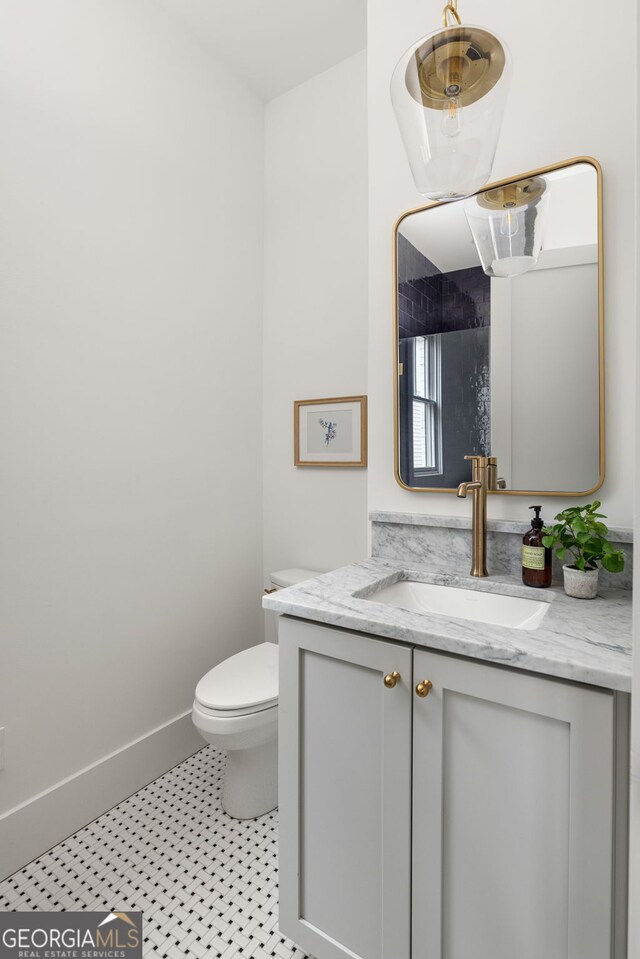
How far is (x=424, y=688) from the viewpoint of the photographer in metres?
0.93

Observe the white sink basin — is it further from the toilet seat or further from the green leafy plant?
the toilet seat

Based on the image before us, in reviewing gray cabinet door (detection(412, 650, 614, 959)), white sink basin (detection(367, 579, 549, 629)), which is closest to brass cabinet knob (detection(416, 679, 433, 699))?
gray cabinet door (detection(412, 650, 614, 959))

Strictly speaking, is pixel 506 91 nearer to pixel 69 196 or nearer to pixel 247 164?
pixel 69 196

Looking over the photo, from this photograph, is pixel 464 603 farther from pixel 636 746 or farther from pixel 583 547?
pixel 636 746

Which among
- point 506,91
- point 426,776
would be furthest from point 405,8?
point 426,776

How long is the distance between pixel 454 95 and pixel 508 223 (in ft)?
1.93

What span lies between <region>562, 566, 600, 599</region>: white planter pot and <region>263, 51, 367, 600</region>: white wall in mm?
1037

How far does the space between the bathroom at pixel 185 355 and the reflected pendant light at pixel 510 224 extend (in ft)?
0.22

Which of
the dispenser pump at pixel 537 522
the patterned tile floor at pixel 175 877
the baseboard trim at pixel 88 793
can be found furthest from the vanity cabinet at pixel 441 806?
the baseboard trim at pixel 88 793

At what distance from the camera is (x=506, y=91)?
821mm

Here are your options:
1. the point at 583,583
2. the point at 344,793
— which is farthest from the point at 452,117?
the point at 344,793

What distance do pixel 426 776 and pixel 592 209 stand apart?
4.43 feet

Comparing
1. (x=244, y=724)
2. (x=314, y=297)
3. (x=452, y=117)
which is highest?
(x=314, y=297)

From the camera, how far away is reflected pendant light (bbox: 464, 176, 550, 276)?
4.28ft
